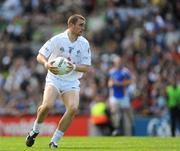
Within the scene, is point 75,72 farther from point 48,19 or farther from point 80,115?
point 48,19

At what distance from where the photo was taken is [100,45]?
103 ft

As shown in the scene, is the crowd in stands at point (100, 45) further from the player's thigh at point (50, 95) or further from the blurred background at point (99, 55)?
the player's thigh at point (50, 95)

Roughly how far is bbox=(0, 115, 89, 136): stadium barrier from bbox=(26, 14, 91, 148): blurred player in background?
10.7 metres

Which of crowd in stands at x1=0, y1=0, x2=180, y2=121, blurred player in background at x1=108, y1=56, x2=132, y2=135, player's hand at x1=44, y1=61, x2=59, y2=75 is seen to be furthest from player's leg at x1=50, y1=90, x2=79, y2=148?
crowd in stands at x1=0, y1=0, x2=180, y2=121

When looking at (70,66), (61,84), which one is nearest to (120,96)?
(61,84)

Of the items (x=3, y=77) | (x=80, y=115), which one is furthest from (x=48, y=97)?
(x=3, y=77)

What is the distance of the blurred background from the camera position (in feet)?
88.7

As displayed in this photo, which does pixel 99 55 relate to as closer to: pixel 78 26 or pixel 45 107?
pixel 78 26

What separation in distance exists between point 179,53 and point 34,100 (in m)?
5.73

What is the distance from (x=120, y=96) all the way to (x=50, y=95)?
31.8ft

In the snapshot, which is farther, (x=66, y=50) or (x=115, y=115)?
(x=115, y=115)

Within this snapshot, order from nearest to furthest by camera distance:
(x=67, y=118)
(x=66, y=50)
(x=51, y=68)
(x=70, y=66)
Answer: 1. (x=51, y=68)
2. (x=70, y=66)
3. (x=67, y=118)
4. (x=66, y=50)

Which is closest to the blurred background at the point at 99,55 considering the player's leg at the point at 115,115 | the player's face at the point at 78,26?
the player's leg at the point at 115,115

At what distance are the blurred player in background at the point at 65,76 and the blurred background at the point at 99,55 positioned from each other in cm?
997
